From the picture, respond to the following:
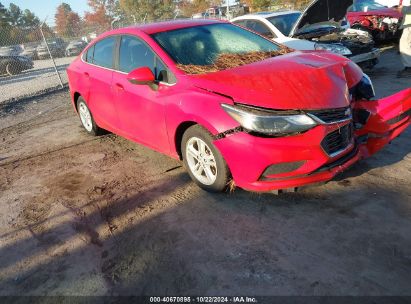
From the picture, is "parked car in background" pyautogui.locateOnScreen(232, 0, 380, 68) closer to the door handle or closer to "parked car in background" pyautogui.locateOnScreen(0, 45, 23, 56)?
the door handle

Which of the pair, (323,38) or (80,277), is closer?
(80,277)

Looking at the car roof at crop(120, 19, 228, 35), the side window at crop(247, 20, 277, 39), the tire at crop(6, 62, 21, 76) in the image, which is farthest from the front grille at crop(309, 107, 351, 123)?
the tire at crop(6, 62, 21, 76)

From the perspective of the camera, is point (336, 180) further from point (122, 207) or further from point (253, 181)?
point (122, 207)

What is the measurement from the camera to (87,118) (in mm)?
6098

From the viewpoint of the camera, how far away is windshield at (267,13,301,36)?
26.6ft

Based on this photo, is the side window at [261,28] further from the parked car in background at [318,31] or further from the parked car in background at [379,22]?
the parked car in background at [379,22]

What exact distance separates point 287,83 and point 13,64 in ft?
59.4

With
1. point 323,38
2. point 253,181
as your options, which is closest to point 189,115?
point 253,181

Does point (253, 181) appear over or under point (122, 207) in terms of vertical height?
over

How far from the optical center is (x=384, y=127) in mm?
3703

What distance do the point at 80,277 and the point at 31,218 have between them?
4.59 ft

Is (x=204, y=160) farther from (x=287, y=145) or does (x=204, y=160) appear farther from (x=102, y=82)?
(x=102, y=82)

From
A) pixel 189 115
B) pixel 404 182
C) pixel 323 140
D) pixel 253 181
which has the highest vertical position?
pixel 189 115

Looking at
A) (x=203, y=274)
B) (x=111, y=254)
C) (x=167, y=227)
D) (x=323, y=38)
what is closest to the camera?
(x=203, y=274)
